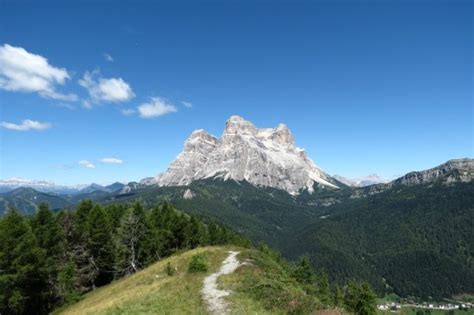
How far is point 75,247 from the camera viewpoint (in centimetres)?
7631

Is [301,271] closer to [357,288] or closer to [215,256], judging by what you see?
[357,288]

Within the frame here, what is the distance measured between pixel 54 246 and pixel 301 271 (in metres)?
69.2

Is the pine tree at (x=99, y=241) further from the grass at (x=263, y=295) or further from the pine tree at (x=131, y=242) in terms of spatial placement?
the grass at (x=263, y=295)

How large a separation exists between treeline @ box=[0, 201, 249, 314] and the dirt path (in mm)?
27879

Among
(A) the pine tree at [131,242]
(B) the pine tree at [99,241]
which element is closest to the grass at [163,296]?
(A) the pine tree at [131,242]

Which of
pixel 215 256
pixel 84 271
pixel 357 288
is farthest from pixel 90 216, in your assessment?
pixel 357 288

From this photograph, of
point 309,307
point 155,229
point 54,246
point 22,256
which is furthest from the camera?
point 155,229

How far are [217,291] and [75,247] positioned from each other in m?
47.4

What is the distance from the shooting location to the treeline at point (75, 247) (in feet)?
194

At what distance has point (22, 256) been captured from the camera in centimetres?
5838

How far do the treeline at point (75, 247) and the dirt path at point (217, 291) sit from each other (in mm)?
27879

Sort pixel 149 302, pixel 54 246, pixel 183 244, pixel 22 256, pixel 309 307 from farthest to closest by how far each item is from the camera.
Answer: pixel 183 244 < pixel 54 246 < pixel 22 256 < pixel 149 302 < pixel 309 307

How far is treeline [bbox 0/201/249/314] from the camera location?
194 feet

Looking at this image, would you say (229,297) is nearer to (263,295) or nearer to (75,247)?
(263,295)
